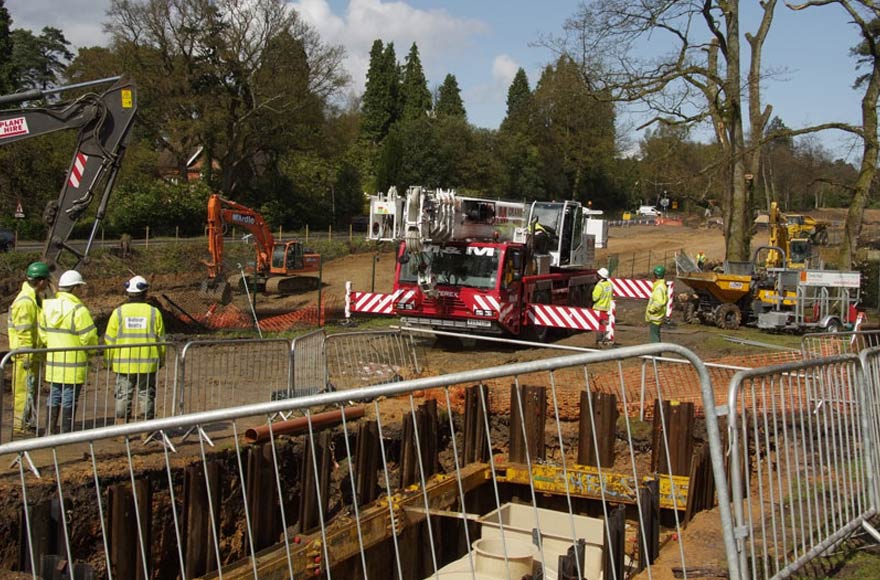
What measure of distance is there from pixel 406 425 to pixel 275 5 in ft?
136

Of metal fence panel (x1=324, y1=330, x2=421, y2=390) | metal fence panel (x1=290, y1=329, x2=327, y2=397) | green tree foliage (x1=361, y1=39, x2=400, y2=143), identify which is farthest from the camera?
green tree foliage (x1=361, y1=39, x2=400, y2=143)

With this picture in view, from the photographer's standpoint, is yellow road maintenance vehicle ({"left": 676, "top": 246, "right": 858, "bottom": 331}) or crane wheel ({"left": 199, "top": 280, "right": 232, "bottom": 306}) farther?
crane wheel ({"left": 199, "top": 280, "right": 232, "bottom": 306})

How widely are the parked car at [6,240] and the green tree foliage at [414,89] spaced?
42628 millimetres

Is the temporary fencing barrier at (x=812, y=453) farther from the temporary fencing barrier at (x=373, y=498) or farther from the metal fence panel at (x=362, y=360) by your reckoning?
the metal fence panel at (x=362, y=360)

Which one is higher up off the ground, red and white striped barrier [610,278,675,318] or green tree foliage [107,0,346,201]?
green tree foliage [107,0,346,201]

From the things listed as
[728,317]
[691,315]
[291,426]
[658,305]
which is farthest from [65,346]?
[691,315]

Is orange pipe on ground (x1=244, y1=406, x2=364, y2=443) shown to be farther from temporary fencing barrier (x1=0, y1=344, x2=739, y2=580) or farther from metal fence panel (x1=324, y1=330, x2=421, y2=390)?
metal fence panel (x1=324, y1=330, x2=421, y2=390)

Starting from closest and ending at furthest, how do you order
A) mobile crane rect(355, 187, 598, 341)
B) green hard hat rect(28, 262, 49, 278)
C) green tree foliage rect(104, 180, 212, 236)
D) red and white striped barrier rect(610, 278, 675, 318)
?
1. green hard hat rect(28, 262, 49, 278)
2. mobile crane rect(355, 187, 598, 341)
3. red and white striped barrier rect(610, 278, 675, 318)
4. green tree foliage rect(104, 180, 212, 236)

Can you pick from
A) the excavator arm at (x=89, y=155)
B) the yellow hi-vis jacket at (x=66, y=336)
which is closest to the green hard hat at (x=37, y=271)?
the yellow hi-vis jacket at (x=66, y=336)

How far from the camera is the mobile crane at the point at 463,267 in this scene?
15.2 m

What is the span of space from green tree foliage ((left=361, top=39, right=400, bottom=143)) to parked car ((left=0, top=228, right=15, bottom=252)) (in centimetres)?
4164

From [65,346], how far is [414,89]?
69.3 metres

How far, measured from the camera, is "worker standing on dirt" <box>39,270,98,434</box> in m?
7.84

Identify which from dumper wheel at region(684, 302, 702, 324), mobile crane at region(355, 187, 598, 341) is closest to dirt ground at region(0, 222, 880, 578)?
dumper wheel at region(684, 302, 702, 324)
